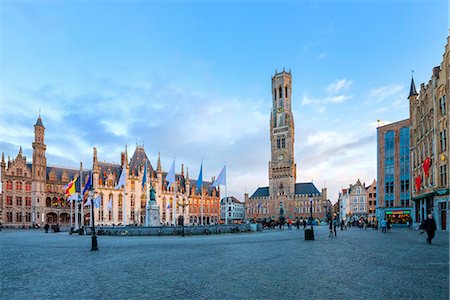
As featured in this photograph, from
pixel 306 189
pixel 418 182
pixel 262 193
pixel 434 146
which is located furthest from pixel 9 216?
pixel 306 189

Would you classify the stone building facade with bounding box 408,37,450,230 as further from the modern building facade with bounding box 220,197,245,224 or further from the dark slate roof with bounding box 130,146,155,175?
the modern building facade with bounding box 220,197,245,224

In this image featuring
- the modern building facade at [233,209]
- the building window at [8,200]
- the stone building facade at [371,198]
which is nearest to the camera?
the building window at [8,200]

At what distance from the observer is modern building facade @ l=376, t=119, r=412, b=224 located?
66.2 meters

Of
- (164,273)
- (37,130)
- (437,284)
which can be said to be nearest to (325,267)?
(437,284)

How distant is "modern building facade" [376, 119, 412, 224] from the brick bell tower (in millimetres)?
70571

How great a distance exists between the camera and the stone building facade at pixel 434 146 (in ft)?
128

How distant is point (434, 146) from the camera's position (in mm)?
42625

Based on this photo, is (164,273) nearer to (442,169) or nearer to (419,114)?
(442,169)

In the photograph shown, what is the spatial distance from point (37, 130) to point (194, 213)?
54040 millimetres

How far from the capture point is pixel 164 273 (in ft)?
40.7

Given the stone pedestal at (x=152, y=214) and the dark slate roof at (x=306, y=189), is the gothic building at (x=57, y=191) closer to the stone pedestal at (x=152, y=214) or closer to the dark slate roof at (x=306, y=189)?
the stone pedestal at (x=152, y=214)

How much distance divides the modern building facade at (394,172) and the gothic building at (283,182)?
64960 mm

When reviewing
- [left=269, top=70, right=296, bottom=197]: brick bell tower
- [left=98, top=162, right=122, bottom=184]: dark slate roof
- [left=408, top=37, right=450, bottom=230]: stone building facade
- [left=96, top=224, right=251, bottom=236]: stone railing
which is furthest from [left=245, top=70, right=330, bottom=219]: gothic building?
[left=96, top=224, right=251, bottom=236]: stone railing

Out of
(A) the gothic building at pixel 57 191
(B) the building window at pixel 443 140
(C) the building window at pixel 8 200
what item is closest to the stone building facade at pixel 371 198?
(A) the gothic building at pixel 57 191
